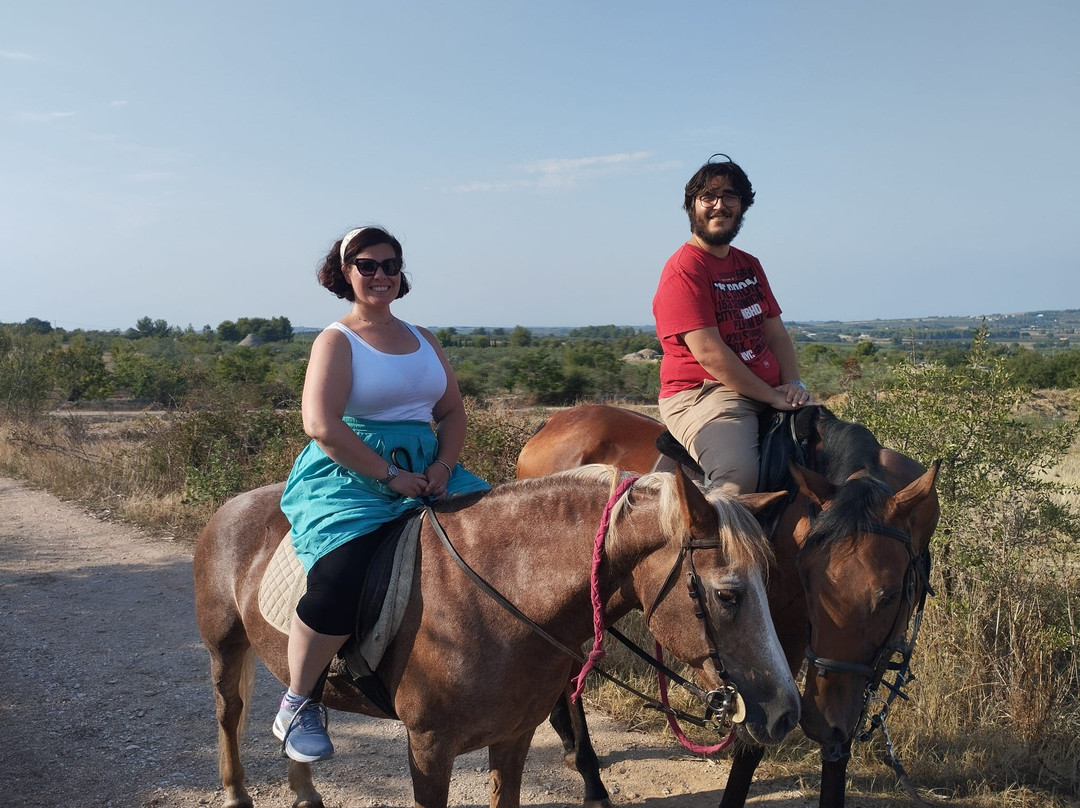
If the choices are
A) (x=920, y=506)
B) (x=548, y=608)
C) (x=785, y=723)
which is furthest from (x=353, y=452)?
(x=920, y=506)

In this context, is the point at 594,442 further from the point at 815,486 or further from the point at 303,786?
the point at 303,786

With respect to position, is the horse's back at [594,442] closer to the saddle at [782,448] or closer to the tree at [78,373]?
the saddle at [782,448]

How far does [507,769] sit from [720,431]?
1843 mm

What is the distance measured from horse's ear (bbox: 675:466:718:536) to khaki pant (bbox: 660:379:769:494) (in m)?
1.37

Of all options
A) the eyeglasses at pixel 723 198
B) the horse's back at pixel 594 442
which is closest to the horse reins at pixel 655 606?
the eyeglasses at pixel 723 198

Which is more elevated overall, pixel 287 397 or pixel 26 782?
pixel 287 397

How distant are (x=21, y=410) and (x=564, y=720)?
1719 cm

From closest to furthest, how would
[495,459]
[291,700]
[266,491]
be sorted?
[291,700] → [266,491] → [495,459]

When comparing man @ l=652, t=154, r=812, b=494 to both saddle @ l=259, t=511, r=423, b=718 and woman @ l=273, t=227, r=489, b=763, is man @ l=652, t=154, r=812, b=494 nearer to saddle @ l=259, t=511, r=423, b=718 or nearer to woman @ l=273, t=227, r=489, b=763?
woman @ l=273, t=227, r=489, b=763

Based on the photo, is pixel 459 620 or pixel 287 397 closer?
pixel 459 620

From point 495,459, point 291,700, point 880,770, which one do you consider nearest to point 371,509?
point 291,700

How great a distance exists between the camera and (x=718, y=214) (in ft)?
13.4

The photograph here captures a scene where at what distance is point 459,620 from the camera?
273cm

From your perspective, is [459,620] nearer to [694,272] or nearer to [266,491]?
[266,491]
